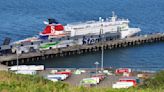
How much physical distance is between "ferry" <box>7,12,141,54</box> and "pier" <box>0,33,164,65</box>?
2.64 feet

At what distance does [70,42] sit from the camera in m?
49.8

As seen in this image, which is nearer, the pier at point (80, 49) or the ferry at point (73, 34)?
the pier at point (80, 49)

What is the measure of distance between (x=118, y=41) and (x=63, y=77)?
21.5 m

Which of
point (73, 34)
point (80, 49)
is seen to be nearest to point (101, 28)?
point (73, 34)

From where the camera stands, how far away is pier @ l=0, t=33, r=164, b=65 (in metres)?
44.0

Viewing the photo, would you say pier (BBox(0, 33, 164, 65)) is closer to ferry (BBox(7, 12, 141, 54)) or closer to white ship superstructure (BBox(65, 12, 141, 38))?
ferry (BBox(7, 12, 141, 54))

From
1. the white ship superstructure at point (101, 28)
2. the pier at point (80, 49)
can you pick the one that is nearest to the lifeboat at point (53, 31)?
the white ship superstructure at point (101, 28)

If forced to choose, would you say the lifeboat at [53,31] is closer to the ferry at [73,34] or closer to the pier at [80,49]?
the ferry at [73,34]

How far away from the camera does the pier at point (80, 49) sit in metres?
44.0

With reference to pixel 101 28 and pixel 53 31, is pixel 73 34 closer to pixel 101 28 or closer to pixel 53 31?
pixel 53 31

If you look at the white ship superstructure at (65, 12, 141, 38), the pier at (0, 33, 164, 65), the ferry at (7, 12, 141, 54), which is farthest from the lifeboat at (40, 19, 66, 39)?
the pier at (0, 33, 164, 65)

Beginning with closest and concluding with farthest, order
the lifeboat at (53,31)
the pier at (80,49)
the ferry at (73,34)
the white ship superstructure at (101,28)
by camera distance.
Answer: the pier at (80,49)
the ferry at (73,34)
the lifeboat at (53,31)
the white ship superstructure at (101,28)

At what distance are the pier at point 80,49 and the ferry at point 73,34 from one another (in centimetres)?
80

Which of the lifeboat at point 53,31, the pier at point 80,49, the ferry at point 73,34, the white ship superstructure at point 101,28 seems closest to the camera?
the pier at point 80,49
